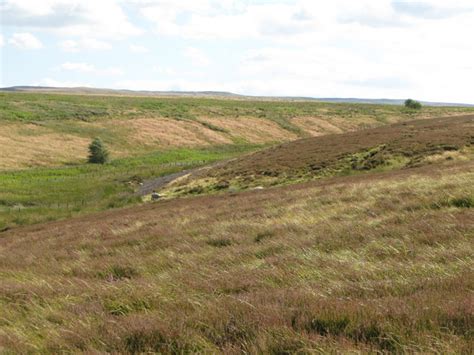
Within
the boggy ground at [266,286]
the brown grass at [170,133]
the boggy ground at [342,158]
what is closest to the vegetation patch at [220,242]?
the boggy ground at [266,286]

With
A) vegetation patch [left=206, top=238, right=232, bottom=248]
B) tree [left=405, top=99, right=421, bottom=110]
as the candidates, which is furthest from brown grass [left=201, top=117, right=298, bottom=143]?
vegetation patch [left=206, top=238, right=232, bottom=248]

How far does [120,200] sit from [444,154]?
20.7 meters

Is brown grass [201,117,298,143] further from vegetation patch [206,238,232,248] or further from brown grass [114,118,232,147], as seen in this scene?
vegetation patch [206,238,232,248]

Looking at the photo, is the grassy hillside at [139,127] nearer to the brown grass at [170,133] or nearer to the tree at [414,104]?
the brown grass at [170,133]

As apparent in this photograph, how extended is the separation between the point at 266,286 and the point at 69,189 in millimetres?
38413

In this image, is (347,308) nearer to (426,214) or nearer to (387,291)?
(387,291)

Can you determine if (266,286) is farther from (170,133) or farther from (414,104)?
(414,104)

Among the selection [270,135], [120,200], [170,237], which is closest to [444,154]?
[120,200]

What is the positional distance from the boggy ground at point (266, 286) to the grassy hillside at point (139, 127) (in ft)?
160

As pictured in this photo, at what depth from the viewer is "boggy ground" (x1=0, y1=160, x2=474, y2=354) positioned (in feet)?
15.4

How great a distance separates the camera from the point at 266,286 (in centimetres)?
692

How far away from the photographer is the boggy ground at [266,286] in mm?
4699

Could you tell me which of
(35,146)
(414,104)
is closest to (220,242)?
(35,146)

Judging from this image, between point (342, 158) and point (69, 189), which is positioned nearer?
point (342, 158)
